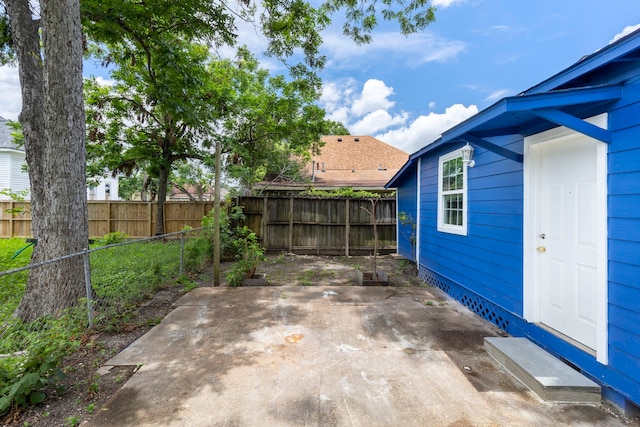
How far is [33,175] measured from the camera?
354 centimetres

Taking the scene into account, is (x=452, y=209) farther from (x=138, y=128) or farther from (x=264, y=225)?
(x=138, y=128)

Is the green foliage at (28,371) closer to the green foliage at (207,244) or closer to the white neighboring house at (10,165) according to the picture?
the green foliage at (207,244)

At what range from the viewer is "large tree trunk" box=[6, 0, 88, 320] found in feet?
10.5

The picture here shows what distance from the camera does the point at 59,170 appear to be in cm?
324

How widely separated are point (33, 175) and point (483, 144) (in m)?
5.23

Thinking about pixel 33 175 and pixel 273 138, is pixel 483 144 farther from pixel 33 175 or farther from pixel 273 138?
pixel 273 138

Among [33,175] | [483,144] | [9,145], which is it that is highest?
[9,145]

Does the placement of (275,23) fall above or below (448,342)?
above

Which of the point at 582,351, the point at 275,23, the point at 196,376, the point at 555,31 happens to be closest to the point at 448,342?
the point at 582,351

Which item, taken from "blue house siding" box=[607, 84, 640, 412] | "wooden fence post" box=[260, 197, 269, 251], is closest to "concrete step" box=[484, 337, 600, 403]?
"blue house siding" box=[607, 84, 640, 412]

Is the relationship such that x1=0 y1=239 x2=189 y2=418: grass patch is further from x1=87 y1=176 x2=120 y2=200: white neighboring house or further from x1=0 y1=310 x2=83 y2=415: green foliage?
x1=87 y1=176 x2=120 y2=200: white neighboring house

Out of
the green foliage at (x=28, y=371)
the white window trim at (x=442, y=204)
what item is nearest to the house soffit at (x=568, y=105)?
the white window trim at (x=442, y=204)

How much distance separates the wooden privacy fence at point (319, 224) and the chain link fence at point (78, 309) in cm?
211

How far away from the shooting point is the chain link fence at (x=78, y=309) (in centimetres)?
199
